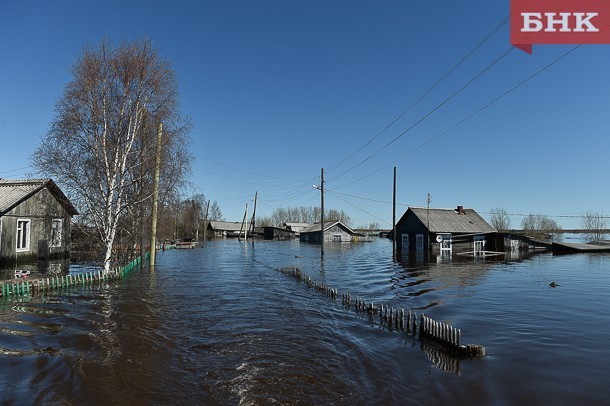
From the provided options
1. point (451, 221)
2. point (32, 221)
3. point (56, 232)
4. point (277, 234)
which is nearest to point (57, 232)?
point (56, 232)

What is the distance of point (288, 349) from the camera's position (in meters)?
10.3

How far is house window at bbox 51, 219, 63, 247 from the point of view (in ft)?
88.1

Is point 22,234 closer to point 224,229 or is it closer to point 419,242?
point 419,242

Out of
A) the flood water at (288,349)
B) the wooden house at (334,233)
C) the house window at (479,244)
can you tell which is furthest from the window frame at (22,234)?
the wooden house at (334,233)

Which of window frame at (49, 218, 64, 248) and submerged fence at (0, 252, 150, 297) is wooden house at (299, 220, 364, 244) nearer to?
window frame at (49, 218, 64, 248)

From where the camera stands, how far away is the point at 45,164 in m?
19.2

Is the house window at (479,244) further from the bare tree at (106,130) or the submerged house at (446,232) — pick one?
the bare tree at (106,130)

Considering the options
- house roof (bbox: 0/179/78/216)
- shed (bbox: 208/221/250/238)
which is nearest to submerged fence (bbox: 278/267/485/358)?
house roof (bbox: 0/179/78/216)

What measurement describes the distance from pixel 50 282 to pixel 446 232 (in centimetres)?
3957

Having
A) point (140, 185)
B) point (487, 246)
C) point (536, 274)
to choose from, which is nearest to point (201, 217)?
point (487, 246)

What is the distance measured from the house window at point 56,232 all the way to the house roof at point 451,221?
36.8 m

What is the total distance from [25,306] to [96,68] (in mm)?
12500

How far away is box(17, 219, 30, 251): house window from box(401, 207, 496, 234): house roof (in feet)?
125

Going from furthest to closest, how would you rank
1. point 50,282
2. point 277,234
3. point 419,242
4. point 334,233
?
point 277,234, point 334,233, point 419,242, point 50,282
